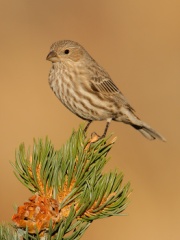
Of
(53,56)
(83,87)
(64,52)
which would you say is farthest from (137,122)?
(53,56)

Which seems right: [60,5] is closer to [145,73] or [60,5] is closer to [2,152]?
[145,73]

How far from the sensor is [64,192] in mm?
2826

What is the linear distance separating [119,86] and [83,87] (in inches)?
112

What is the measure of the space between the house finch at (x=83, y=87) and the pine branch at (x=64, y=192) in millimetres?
2803

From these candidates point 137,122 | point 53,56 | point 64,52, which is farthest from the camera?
point 137,122

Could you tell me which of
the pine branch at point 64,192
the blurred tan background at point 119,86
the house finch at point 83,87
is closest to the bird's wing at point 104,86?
the house finch at point 83,87

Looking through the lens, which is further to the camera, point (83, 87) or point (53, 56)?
point (83, 87)

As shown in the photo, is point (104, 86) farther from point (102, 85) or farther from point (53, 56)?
point (53, 56)

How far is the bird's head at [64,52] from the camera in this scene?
229 inches

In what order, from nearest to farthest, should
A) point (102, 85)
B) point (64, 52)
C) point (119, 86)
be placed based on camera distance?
point (64, 52), point (102, 85), point (119, 86)

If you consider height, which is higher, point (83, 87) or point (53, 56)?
point (53, 56)

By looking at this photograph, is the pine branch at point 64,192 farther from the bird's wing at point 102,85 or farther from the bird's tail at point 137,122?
the bird's tail at point 137,122

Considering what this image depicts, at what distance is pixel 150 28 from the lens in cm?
1043

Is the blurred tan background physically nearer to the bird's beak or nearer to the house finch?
the house finch
